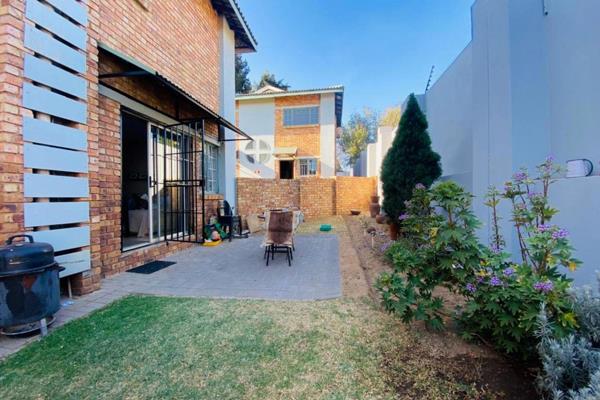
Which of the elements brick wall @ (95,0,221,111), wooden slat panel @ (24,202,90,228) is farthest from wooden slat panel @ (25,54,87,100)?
wooden slat panel @ (24,202,90,228)

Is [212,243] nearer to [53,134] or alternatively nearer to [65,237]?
[65,237]

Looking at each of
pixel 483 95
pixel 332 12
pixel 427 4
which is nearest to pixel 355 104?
pixel 332 12

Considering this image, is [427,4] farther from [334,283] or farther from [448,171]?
[334,283]

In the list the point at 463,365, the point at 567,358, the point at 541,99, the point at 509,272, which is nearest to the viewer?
the point at 567,358

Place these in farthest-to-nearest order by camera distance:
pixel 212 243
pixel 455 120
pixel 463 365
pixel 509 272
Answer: pixel 212 243 → pixel 455 120 → pixel 463 365 → pixel 509 272

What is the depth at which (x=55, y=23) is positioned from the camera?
3301mm

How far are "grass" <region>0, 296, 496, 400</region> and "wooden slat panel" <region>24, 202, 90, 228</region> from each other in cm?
118

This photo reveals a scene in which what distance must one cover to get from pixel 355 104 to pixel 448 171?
26.9 metres

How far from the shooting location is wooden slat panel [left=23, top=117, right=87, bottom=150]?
3039 mm

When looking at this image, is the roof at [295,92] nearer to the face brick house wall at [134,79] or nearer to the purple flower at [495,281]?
the face brick house wall at [134,79]

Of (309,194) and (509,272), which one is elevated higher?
(309,194)

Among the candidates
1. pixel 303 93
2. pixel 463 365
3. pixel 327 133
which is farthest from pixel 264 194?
pixel 463 365

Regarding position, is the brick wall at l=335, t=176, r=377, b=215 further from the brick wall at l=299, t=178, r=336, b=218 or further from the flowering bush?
the flowering bush

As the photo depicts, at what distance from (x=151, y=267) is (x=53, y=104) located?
3055 millimetres
